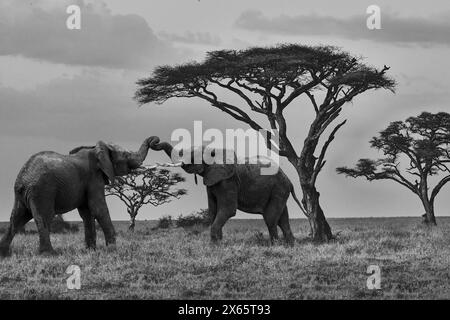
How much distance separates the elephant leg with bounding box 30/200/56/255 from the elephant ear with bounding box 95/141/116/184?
4.68ft

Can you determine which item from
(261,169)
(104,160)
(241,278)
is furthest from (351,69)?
(241,278)

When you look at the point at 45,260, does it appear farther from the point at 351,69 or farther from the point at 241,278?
the point at 351,69

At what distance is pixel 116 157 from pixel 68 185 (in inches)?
55.8

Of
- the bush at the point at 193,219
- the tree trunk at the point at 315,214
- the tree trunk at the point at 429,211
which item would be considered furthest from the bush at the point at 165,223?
the tree trunk at the point at 315,214

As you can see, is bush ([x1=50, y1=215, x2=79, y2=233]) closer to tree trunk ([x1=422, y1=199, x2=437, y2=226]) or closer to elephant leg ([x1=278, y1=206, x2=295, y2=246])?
elephant leg ([x1=278, y1=206, x2=295, y2=246])

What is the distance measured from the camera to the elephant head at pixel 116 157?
67.5 ft

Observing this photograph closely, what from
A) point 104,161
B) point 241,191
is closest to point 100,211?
point 104,161

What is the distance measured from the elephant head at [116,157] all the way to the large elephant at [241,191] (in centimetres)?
33

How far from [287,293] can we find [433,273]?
354 cm

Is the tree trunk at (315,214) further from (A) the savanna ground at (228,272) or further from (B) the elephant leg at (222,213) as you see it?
(B) the elephant leg at (222,213)

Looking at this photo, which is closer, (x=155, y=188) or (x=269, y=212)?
(x=269, y=212)

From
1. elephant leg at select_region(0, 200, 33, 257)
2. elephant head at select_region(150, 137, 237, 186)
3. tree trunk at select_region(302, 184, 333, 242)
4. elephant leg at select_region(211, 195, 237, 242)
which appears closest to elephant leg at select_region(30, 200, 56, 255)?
elephant leg at select_region(0, 200, 33, 257)

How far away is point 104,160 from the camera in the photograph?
67.5 feet

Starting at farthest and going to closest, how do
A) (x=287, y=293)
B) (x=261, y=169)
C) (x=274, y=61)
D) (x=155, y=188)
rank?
(x=155, y=188) < (x=274, y=61) < (x=261, y=169) < (x=287, y=293)
